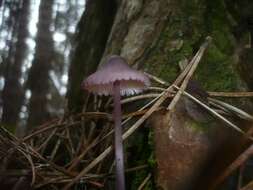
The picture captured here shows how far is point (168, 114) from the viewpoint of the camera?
1.64 meters

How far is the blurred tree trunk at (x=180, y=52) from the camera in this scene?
5.05 ft

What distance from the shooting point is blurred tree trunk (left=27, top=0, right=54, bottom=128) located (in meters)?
8.66

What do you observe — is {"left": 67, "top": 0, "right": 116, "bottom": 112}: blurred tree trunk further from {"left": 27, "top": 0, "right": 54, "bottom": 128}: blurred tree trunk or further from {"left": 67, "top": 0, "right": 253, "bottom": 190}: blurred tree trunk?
{"left": 27, "top": 0, "right": 54, "bottom": 128}: blurred tree trunk

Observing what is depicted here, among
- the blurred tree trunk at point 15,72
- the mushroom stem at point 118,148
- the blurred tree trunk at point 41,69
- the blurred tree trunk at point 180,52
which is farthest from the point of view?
the blurred tree trunk at point 15,72

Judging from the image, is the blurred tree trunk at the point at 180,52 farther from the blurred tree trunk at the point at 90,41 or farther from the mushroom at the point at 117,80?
the blurred tree trunk at the point at 90,41

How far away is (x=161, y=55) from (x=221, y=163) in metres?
0.84

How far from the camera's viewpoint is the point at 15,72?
1092cm

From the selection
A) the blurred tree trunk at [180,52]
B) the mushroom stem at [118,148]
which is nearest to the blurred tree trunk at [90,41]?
the blurred tree trunk at [180,52]

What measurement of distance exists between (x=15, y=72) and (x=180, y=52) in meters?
9.51

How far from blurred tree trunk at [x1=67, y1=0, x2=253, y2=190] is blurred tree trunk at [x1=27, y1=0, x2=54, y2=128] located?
21.1 ft

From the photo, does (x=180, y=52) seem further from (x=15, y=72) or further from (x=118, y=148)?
(x=15, y=72)

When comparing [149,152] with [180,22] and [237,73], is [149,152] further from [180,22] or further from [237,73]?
[180,22]

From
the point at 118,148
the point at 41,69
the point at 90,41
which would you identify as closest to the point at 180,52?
the point at 118,148

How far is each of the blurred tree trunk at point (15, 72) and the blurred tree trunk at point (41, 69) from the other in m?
0.58
